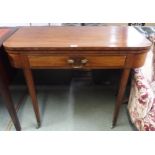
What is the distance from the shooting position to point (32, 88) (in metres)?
1.08

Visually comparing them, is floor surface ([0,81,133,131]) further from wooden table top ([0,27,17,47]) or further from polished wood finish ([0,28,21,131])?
wooden table top ([0,27,17,47])

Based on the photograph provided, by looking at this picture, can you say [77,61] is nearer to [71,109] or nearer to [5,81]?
[5,81]

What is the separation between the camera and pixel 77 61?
0.92 m

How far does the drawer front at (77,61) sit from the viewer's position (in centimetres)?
91

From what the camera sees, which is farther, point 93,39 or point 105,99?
point 105,99

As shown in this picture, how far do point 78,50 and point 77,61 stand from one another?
7cm

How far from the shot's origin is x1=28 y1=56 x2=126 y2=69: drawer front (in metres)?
0.91

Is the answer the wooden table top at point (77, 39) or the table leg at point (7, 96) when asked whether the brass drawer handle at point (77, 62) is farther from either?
the table leg at point (7, 96)

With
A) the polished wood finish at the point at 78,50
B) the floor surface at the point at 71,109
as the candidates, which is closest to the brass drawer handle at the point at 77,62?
the polished wood finish at the point at 78,50

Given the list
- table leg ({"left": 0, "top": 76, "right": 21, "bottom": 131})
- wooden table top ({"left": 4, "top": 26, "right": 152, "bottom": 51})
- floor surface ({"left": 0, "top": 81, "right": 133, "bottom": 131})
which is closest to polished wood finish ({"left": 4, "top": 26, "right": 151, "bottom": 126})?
wooden table top ({"left": 4, "top": 26, "right": 152, "bottom": 51})
